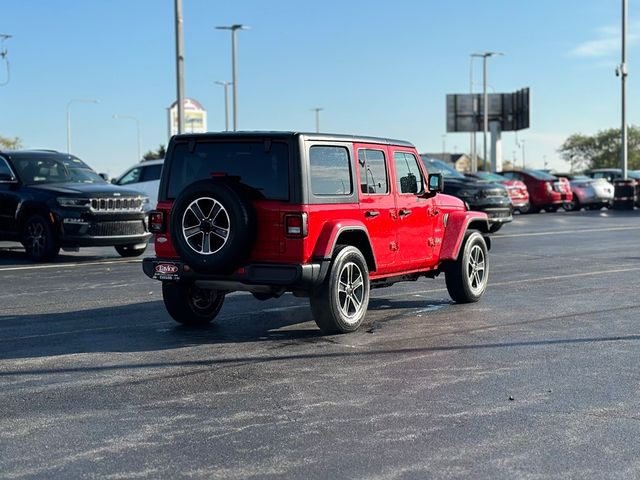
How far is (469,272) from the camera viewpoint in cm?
1091

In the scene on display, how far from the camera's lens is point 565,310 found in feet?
33.6

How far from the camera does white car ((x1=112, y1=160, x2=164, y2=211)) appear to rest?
23797mm

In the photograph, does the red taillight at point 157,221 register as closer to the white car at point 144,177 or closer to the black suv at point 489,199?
the black suv at point 489,199

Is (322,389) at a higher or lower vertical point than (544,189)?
lower

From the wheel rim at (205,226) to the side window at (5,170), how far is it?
9.33 m

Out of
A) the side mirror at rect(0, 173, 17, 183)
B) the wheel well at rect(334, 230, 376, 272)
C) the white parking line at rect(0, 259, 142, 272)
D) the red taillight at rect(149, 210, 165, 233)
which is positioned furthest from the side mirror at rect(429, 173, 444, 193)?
the side mirror at rect(0, 173, 17, 183)

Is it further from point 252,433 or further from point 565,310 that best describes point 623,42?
point 252,433

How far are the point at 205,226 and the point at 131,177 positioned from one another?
16.7m

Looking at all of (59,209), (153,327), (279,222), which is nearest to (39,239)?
(59,209)

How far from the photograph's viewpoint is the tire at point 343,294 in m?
8.48

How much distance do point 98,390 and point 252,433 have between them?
157 centimetres

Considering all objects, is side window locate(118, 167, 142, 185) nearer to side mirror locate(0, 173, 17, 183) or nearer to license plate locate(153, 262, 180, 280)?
side mirror locate(0, 173, 17, 183)

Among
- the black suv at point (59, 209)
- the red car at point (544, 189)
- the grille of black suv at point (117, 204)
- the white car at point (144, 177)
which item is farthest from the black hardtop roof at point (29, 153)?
the red car at point (544, 189)

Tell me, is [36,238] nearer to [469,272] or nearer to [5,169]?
[5,169]
